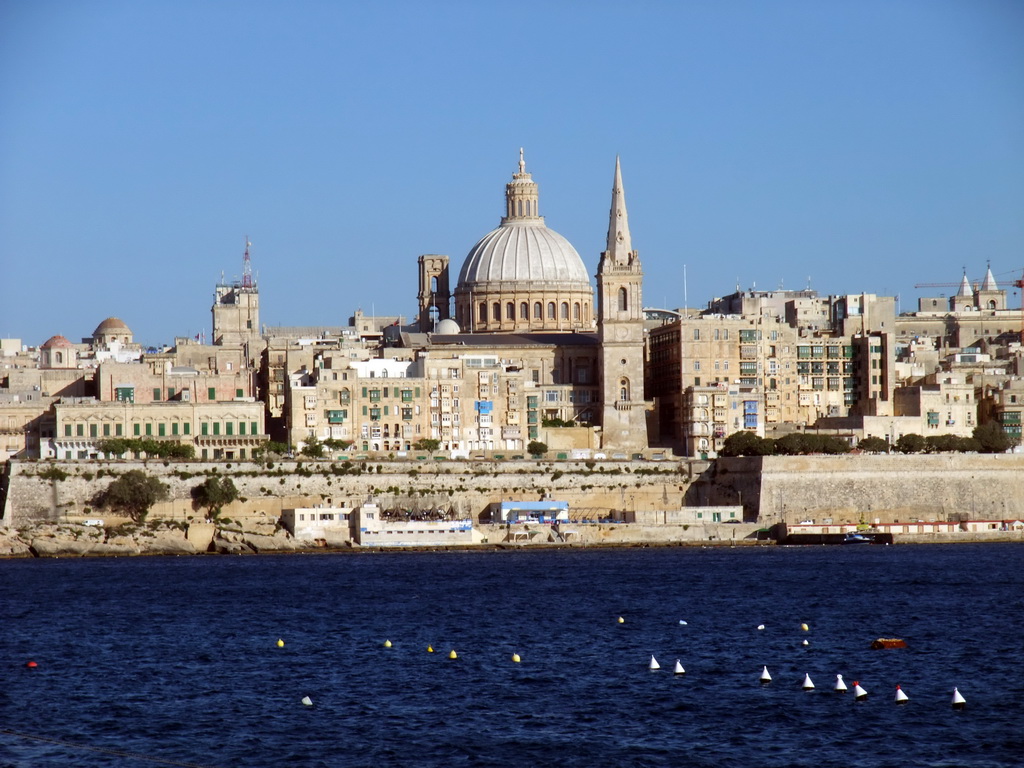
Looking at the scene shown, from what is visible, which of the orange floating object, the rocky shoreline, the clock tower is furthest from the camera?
the clock tower

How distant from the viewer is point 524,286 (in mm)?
99438

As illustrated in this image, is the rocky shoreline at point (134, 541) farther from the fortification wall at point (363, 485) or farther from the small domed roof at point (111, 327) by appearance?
the small domed roof at point (111, 327)

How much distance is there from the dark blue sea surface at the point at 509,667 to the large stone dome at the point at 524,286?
1659 inches

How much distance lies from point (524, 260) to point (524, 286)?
1.65 m

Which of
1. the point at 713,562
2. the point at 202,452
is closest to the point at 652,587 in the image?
the point at 713,562

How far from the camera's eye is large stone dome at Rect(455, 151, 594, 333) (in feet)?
326

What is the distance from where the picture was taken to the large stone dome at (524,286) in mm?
99438

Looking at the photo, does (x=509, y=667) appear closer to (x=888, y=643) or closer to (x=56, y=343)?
(x=888, y=643)

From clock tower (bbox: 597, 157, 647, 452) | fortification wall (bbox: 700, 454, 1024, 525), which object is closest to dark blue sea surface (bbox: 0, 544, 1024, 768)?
fortification wall (bbox: 700, 454, 1024, 525)

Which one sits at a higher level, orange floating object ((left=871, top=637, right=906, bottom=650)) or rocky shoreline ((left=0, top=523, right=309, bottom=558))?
rocky shoreline ((left=0, top=523, right=309, bottom=558))

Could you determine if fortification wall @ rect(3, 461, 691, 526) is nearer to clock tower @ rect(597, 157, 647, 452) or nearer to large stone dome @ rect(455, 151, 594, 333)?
clock tower @ rect(597, 157, 647, 452)

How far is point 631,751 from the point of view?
91.6ft

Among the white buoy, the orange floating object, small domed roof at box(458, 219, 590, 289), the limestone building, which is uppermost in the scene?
small domed roof at box(458, 219, 590, 289)

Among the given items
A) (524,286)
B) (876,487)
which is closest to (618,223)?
(524,286)
